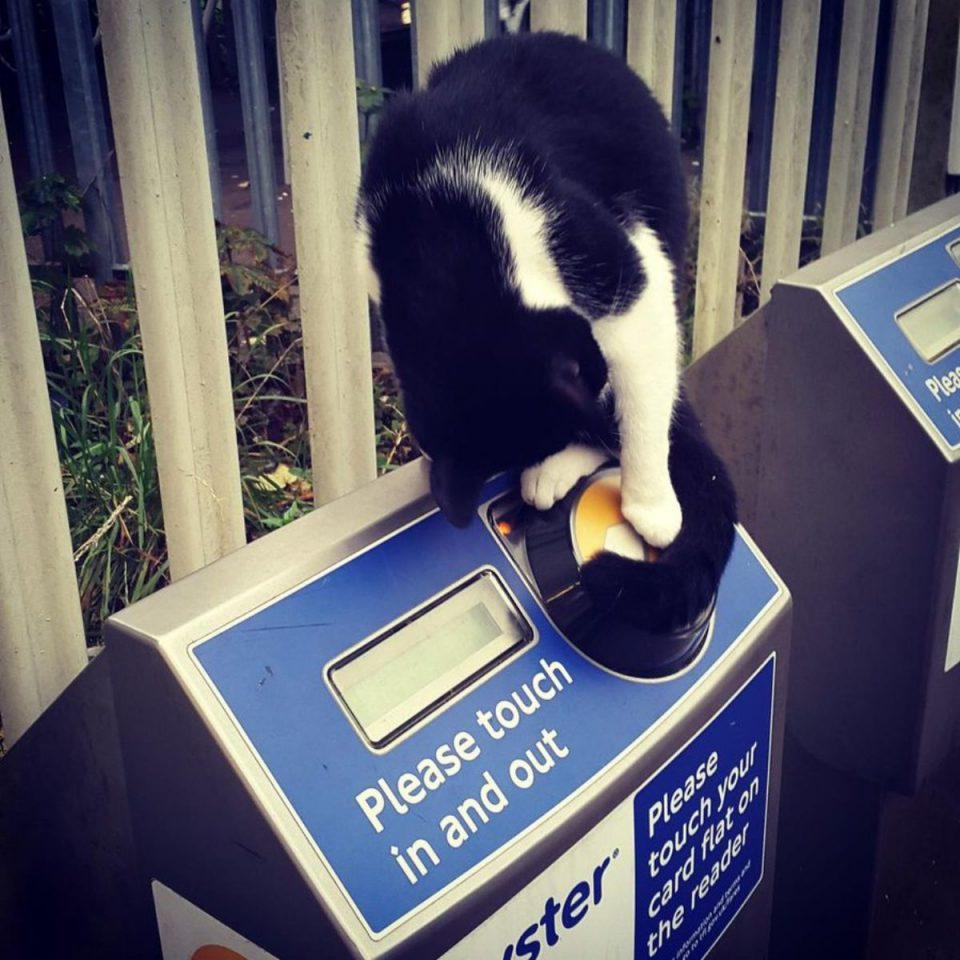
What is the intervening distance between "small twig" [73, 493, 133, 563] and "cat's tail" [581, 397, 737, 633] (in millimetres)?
909

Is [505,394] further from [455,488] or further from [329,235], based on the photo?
[329,235]

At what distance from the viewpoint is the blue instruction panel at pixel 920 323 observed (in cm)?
116

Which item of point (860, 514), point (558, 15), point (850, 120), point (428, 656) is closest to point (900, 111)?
point (850, 120)

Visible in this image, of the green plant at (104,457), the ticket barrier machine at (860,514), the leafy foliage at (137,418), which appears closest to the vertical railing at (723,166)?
the ticket barrier machine at (860,514)

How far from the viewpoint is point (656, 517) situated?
983 millimetres

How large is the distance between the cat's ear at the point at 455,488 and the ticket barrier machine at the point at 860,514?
448 millimetres

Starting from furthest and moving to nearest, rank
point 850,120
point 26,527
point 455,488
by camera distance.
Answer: point 850,120 → point 26,527 → point 455,488

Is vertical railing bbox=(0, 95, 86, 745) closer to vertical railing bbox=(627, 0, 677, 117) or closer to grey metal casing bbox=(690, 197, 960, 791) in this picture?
grey metal casing bbox=(690, 197, 960, 791)

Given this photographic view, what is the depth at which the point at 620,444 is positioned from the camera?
1090 mm

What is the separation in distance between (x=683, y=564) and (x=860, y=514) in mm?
356

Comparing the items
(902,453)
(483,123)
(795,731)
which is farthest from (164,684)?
(795,731)

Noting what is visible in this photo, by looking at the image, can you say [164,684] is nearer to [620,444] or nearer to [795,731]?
[620,444]

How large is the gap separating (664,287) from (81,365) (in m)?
1.15

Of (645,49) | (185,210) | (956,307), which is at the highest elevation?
(645,49)
